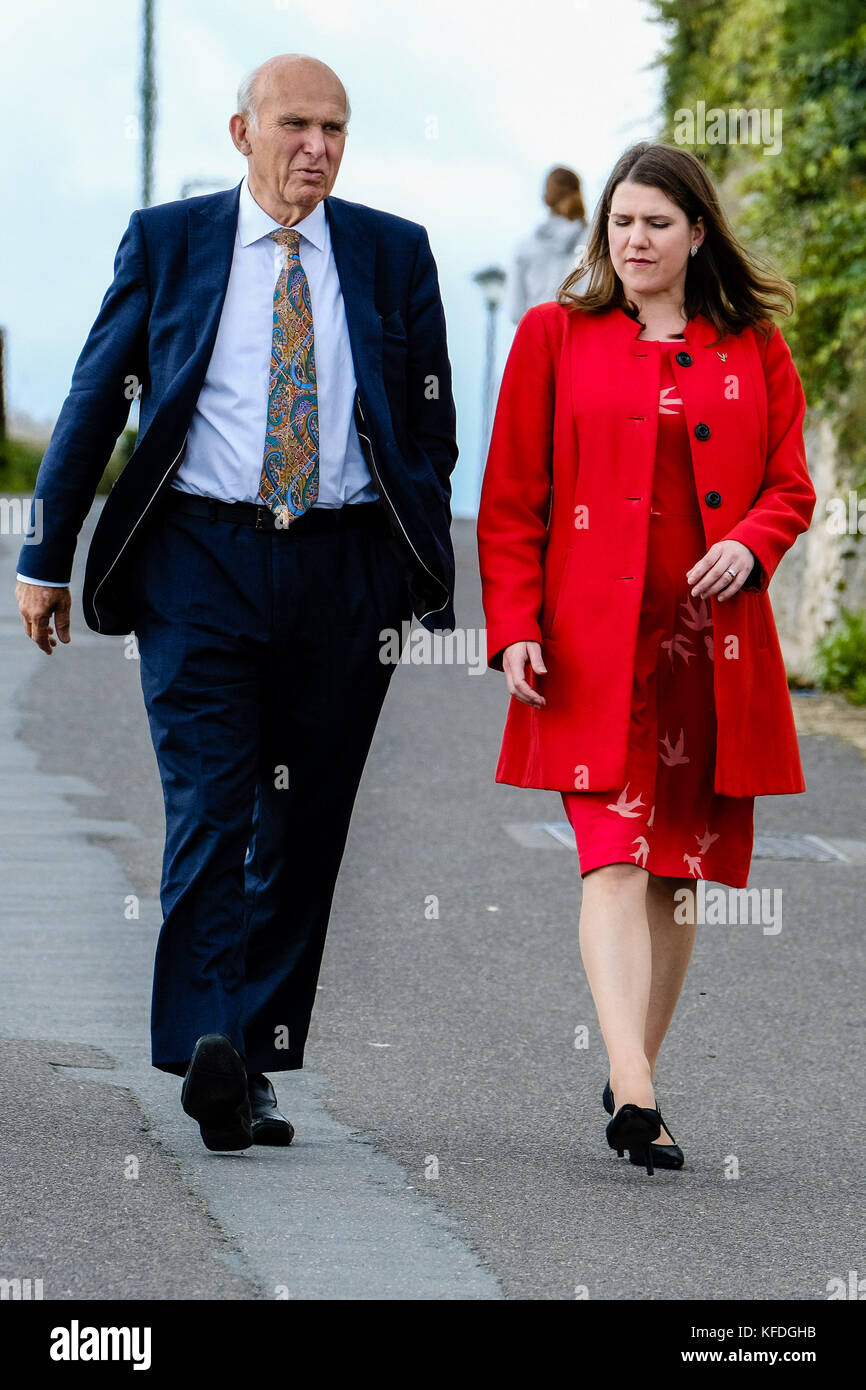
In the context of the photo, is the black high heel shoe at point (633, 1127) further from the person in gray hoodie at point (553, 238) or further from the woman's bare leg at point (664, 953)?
the person in gray hoodie at point (553, 238)

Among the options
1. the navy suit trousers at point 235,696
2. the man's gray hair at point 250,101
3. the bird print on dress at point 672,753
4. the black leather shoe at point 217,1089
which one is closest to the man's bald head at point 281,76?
the man's gray hair at point 250,101

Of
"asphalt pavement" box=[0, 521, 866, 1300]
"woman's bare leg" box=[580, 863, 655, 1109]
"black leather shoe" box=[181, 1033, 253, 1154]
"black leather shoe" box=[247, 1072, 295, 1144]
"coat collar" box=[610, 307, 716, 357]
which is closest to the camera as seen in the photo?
"asphalt pavement" box=[0, 521, 866, 1300]

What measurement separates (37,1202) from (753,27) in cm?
1449

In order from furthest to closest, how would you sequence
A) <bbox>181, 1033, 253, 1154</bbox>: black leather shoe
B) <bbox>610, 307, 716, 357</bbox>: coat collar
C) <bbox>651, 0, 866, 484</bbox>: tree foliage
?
<bbox>651, 0, 866, 484</bbox>: tree foliage < <bbox>610, 307, 716, 357</bbox>: coat collar < <bbox>181, 1033, 253, 1154</bbox>: black leather shoe

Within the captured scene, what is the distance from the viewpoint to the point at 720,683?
4480 millimetres

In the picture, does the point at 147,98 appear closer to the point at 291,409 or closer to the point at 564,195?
the point at 564,195

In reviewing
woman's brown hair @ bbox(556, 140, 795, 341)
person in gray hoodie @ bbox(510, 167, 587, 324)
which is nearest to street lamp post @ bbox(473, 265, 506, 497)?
person in gray hoodie @ bbox(510, 167, 587, 324)

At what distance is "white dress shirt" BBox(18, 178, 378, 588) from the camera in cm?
425

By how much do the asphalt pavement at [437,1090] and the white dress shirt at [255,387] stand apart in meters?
1.26

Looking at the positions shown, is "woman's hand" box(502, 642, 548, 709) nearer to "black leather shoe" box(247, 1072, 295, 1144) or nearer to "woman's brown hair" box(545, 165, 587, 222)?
"black leather shoe" box(247, 1072, 295, 1144)

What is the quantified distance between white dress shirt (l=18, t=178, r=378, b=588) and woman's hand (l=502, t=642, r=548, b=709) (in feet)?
1.44

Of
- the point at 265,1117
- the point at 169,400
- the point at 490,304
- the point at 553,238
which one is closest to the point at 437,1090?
the point at 265,1117
